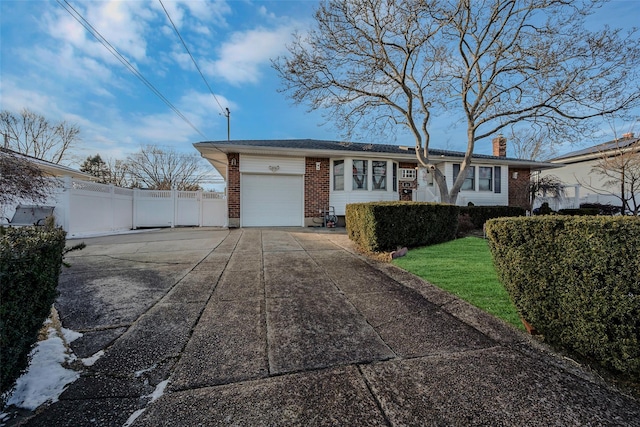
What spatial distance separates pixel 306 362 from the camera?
2.05 meters

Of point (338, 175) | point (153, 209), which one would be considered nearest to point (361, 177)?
point (338, 175)

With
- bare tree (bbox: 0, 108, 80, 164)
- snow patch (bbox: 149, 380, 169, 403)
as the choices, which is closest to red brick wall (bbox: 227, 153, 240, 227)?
snow patch (bbox: 149, 380, 169, 403)

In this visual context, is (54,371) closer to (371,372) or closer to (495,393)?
(371,372)

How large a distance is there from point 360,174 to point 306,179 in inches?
94.4

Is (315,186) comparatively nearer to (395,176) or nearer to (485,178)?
(395,176)

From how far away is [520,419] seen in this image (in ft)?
4.95

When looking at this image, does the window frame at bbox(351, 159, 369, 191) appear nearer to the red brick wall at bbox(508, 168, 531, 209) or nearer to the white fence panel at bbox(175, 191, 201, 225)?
the white fence panel at bbox(175, 191, 201, 225)

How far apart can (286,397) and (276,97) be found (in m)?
10.1

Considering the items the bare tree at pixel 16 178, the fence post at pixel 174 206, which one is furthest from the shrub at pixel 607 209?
the bare tree at pixel 16 178

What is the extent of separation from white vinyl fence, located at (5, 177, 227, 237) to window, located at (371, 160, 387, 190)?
690 cm

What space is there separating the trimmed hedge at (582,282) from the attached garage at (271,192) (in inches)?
374

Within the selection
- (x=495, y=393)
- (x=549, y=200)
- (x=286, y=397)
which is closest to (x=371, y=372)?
(x=286, y=397)

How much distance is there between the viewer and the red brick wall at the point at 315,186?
11672mm

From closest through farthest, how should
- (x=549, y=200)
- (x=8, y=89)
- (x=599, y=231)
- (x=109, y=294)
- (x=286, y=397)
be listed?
(x=286, y=397), (x=599, y=231), (x=109, y=294), (x=8, y=89), (x=549, y=200)
